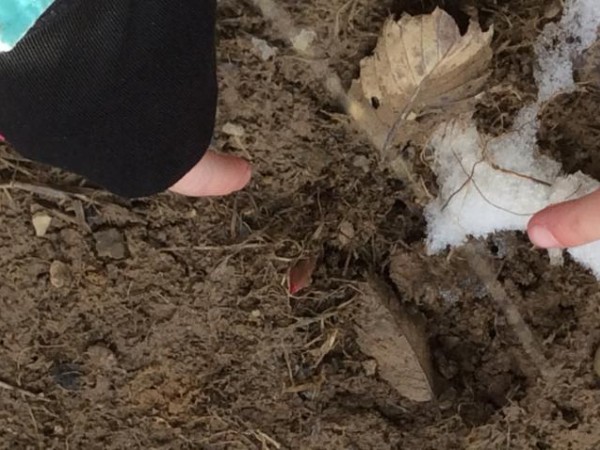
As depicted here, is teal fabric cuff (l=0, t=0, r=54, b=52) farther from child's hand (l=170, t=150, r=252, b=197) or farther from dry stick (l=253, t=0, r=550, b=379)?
dry stick (l=253, t=0, r=550, b=379)

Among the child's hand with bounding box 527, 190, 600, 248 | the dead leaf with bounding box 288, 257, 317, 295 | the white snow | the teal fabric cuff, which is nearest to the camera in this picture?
the teal fabric cuff

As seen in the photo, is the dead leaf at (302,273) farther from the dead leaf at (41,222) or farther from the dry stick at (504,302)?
the dead leaf at (41,222)

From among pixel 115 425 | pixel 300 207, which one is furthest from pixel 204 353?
pixel 300 207

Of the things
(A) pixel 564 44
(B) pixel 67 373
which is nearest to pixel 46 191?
(B) pixel 67 373

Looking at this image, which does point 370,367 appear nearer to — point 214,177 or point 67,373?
point 214,177

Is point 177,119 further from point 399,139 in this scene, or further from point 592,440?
point 592,440

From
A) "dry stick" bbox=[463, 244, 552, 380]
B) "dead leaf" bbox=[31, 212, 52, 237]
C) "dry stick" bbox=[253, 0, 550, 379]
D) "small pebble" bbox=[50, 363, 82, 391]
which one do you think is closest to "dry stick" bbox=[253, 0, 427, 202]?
"dry stick" bbox=[253, 0, 550, 379]

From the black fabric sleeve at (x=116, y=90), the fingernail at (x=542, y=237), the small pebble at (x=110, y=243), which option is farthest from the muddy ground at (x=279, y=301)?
the black fabric sleeve at (x=116, y=90)

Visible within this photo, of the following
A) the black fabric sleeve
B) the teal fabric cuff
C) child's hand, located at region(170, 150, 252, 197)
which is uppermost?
the teal fabric cuff
